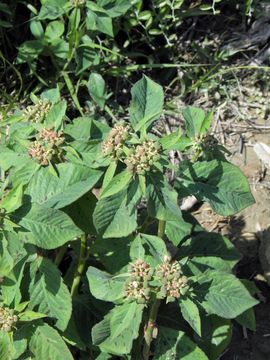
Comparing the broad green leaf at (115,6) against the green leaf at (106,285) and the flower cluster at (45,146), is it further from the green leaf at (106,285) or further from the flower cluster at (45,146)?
the green leaf at (106,285)

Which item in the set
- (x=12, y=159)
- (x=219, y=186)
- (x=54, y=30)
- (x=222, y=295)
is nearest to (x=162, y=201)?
(x=219, y=186)

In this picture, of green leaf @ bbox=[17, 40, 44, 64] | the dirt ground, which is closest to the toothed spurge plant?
the dirt ground

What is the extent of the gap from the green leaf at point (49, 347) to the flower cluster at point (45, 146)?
50 cm

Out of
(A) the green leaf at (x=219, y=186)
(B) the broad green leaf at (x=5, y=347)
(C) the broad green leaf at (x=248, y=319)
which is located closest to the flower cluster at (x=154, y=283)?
(A) the green leaf at (x=219, y=186)

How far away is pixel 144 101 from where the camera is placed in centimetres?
187

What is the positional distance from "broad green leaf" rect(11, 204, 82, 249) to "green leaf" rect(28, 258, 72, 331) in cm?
18

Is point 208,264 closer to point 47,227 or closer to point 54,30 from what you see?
point 47,227

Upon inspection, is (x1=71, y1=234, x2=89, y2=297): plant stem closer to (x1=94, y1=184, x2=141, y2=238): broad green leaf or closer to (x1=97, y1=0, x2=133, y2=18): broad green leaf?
(x1=94, y1=184, x2=141, y2=238): broad green leaf

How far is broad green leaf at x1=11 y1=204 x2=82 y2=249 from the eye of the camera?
168cm

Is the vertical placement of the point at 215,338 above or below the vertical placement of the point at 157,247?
below

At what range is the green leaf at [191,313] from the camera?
1629 millimetres

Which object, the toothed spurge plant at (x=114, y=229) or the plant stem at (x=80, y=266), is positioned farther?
the plant stem at (x=80, y=266)

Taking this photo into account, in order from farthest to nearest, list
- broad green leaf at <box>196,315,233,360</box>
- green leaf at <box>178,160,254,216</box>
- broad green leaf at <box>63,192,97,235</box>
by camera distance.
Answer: broad green leaf at <box>196,315,233,360</box> → broad green leaf at <box>63,192,97,235</box> → green leaf at <box>178,160,254,216</box>

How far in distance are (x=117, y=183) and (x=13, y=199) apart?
0.28m
